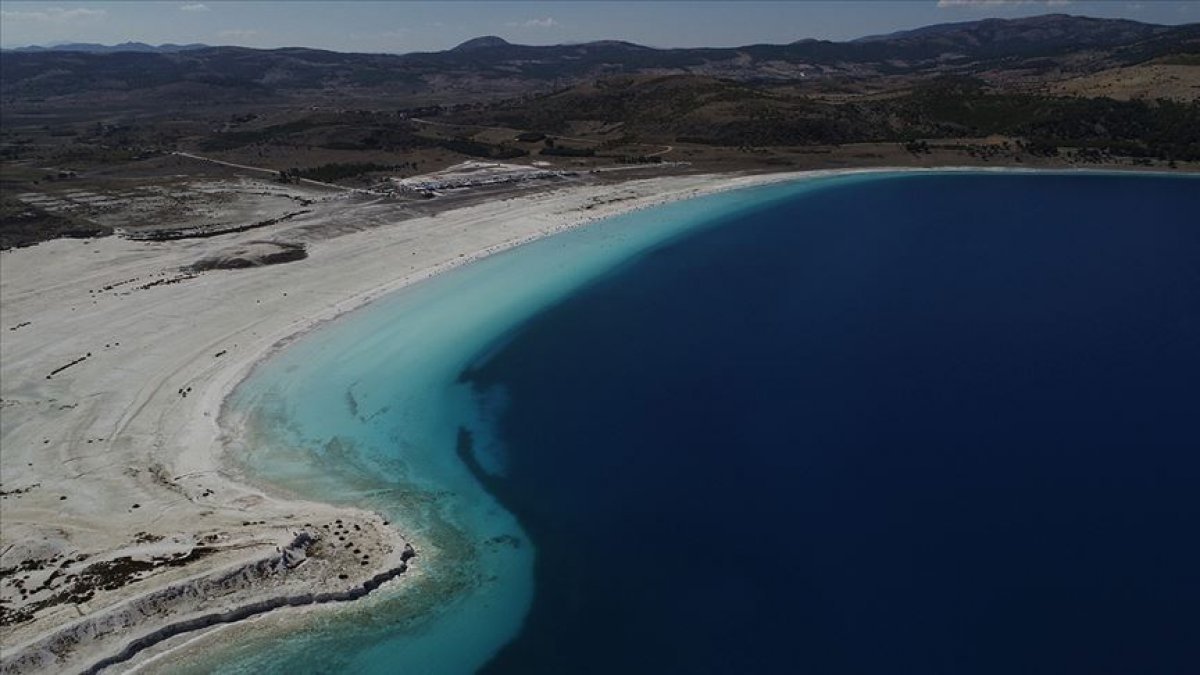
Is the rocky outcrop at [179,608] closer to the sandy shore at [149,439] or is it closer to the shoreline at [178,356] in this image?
the sandy shore at [149,439]

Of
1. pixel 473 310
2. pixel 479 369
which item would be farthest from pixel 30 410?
pixel 473 310

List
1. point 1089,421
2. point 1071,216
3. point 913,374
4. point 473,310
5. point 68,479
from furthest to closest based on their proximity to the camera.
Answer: point 1071,216, point 473,310, point 913,374, point 1089,421, point 68,479

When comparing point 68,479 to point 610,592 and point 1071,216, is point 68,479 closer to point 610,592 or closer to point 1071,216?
point 610,592

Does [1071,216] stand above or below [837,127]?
below

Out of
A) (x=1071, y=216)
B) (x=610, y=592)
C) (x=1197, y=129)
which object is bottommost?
(x=610, y=592)

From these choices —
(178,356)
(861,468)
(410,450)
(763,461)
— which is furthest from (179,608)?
(178,356)

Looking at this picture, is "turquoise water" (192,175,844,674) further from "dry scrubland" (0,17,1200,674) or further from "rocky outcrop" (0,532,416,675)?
"dry scrubland" (0,17,1200,674)

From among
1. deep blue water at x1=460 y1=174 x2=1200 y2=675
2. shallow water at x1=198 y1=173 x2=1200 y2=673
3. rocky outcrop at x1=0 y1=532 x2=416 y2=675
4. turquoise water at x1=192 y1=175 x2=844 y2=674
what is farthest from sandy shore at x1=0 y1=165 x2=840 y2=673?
deep blue water at x1=460 y1=174 x2=1200 y2=675
